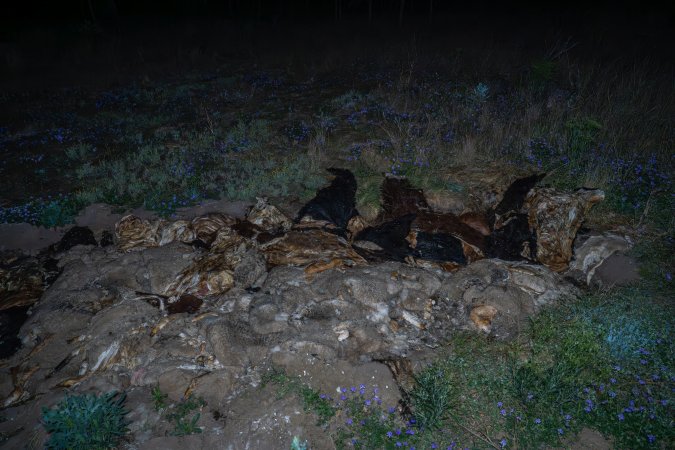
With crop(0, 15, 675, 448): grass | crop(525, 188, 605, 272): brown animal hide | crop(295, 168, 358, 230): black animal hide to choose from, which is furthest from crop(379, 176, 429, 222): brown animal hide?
crop(525, 188, 605, 272): brown animal hide

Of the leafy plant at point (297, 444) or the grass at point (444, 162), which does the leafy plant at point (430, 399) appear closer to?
the grass at point (444, 162)

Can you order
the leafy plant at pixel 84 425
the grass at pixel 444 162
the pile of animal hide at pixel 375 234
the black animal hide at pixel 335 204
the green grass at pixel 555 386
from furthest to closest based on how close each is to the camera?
the black animal hide at pixel 335 204
the pile of animal hide at pixel 375 234
the grass at pixel 444 162
the green grass at pixel 555 386
the leafy plant at pixel 84 425

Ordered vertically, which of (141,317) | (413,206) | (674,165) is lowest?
(141,317)

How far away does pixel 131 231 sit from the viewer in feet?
17.8

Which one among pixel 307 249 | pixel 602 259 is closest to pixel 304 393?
pixel 307 249

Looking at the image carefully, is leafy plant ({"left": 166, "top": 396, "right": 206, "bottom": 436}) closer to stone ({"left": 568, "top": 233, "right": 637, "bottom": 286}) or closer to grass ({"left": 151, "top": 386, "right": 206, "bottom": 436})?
grass ({"left": 151, "top": 386, "right": 206, "bottom": 436})

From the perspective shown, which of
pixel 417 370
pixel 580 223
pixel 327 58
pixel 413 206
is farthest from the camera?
pixel 327 58

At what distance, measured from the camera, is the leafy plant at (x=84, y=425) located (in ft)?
9.45

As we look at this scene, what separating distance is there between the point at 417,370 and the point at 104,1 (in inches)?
1025

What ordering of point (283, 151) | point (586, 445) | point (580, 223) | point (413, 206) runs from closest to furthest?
point (586, 445), point (580, 223), point (413, 206), point (283, 151)

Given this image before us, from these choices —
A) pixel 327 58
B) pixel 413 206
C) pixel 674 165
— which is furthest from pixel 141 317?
pixel 327 58

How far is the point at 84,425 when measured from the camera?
291cm

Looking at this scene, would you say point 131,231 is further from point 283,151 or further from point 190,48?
point 190,48

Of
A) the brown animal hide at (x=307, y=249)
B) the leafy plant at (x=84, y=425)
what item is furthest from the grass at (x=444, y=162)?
the brown animal hide at (x=307, y=249)
